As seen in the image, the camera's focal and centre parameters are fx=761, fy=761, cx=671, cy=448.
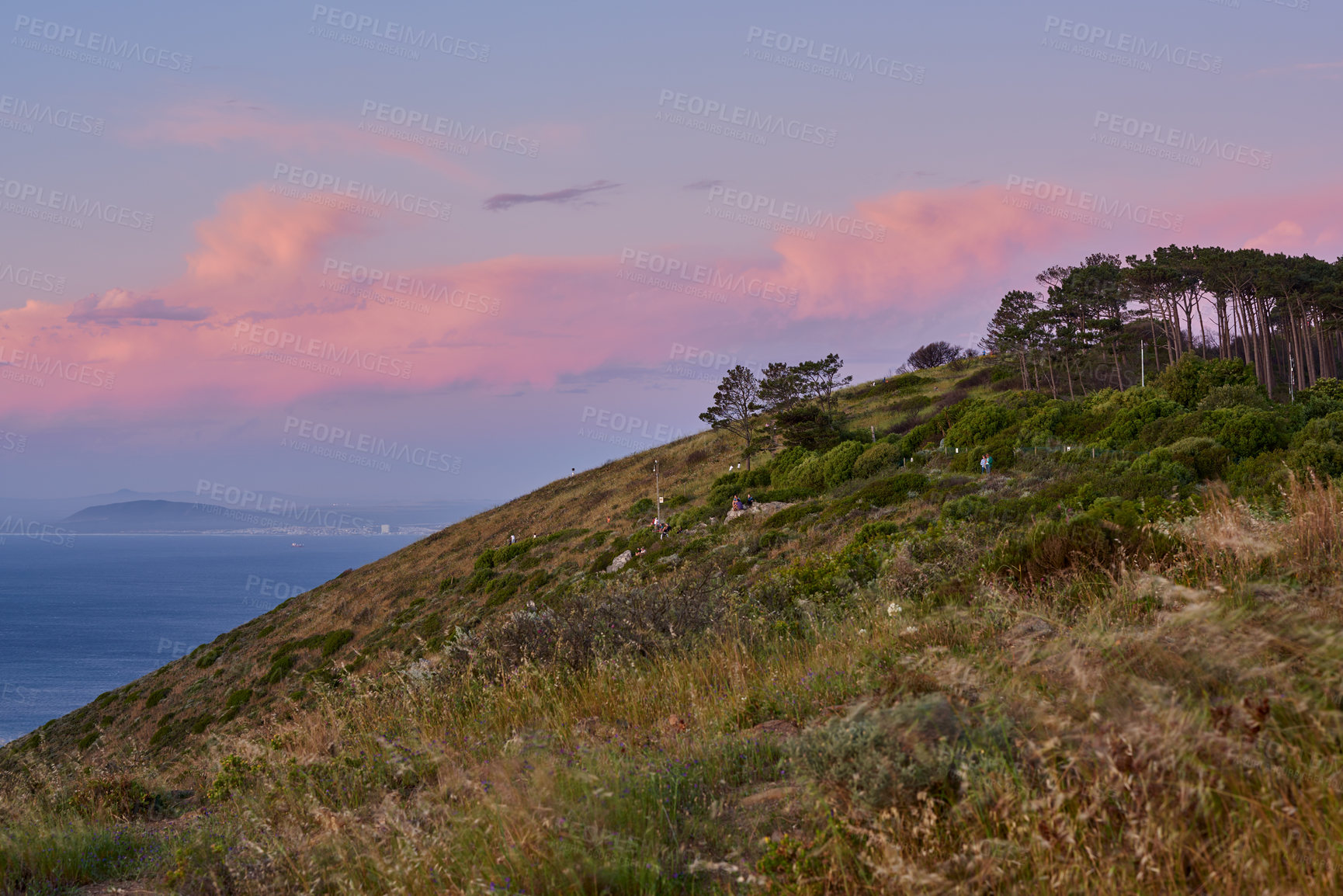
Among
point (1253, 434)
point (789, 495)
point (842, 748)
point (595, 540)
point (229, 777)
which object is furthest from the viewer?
point (595, 540)

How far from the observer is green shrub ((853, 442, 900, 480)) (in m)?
31.0

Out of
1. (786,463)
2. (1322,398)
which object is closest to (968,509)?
(786,463)

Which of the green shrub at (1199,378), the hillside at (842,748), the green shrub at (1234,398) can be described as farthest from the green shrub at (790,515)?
the green shrub at (1199,378)

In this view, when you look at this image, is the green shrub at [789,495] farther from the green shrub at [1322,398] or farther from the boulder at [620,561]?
the green shrub at [1322,398]

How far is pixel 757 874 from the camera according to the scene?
2.94 m

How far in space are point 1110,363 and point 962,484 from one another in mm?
42618

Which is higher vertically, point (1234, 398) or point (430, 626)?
point (1234, 398)

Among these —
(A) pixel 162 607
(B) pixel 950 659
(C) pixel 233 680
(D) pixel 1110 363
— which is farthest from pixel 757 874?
(A) pixel 162 607

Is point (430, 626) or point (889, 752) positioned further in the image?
point (430, 626)

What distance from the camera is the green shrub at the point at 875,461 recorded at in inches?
1219

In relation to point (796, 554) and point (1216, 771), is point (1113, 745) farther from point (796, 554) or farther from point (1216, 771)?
point (796, 554)

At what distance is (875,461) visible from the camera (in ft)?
103

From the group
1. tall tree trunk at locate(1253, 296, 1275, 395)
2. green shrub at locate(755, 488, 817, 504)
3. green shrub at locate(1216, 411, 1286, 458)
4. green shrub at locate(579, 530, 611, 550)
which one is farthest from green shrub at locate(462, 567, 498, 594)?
tall tree trunk at locate(1253, 296, 1275, 395)

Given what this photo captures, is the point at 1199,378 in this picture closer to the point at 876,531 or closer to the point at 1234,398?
the point at 1234,398
